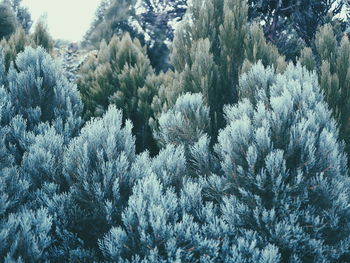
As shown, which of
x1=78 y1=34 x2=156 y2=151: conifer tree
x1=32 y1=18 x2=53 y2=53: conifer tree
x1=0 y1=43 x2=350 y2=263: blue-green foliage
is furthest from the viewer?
x1=32 y1=18 x2=53 y2=53: conifer tree

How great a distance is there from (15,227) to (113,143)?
124 cm

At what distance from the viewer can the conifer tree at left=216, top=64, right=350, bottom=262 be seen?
3430mm

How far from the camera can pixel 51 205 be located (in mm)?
3727

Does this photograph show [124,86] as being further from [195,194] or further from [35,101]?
[195,194]

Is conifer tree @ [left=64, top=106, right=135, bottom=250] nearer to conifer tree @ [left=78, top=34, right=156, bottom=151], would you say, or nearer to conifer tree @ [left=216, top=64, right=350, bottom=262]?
conifer tree @ [left=216, top=64, right=350, bottom=262]

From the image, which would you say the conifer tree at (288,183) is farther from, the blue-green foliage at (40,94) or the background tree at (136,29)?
the background tree at (136,29)

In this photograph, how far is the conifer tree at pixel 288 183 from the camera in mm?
3430

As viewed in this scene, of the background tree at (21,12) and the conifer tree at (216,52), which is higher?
the conifer tree at (216,52)

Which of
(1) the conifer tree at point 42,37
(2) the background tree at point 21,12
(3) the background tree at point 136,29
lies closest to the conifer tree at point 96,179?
(1) the conifer tree at point 42,37

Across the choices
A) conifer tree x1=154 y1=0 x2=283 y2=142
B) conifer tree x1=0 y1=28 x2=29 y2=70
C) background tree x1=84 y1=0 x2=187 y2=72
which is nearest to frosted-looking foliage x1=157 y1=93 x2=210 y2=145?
conifer tree x1=154 y1=0 x2=283 y2=142

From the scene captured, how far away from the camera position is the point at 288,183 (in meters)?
3.48

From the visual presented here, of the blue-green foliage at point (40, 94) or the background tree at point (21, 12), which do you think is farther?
the background tree at point (21, 12)

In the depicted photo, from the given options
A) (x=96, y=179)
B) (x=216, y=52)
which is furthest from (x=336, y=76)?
(x=96, y=179)

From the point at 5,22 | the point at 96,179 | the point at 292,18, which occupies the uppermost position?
the point at 292,18
